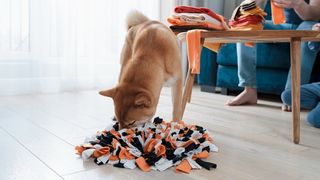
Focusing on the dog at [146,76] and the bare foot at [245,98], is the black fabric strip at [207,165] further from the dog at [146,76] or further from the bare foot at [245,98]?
the bare foot at [245,98]

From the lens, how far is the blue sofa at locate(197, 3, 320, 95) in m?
2.18

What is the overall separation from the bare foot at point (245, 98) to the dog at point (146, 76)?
0.82 metres

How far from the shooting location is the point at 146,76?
108cm

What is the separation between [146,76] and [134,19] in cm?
48

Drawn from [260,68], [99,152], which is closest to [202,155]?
[99,152]

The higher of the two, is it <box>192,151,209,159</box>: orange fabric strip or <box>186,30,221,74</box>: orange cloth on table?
<box>186,30,221,74</box>: orange cloth on table

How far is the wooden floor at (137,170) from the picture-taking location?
83cm

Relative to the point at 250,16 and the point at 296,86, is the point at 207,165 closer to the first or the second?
the point at 296,86

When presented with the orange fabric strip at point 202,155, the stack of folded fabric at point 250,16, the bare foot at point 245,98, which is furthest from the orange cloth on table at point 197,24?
the bare foot at point 245,98

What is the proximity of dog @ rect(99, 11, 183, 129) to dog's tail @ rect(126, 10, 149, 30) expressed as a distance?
0.16 m

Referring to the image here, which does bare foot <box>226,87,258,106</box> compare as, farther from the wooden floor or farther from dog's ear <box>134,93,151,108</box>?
dog's ear <box>134,93,151,108</box>

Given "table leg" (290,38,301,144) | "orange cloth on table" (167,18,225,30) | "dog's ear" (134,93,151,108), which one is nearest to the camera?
"dog's ear" (134,93,151,108)

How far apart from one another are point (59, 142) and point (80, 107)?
0.70 m

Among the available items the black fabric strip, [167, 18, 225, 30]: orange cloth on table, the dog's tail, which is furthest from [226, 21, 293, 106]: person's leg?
the black fabric strip
